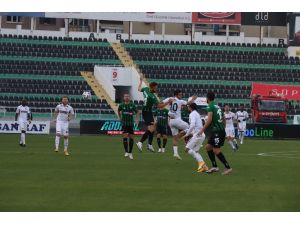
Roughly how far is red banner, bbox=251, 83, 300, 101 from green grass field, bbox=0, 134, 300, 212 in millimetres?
36845

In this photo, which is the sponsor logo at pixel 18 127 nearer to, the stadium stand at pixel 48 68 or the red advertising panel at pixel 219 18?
the stadium stand at pixel 48 68

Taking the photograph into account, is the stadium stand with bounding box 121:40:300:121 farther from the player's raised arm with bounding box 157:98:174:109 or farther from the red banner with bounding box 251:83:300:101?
the player's raised arm with bounding box 157:98:174:109

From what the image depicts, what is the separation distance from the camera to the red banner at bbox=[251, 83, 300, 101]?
60.7 meters

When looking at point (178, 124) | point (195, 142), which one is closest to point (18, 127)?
point (178, 124)

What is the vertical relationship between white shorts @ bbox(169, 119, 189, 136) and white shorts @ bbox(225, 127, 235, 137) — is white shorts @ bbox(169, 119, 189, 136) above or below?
above

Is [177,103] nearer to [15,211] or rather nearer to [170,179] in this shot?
[170,179]

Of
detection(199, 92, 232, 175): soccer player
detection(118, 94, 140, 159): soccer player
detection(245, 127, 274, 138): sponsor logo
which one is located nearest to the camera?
detection(199, 92, 232, 175): soccer player

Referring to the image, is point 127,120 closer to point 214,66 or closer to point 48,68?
point 48,68

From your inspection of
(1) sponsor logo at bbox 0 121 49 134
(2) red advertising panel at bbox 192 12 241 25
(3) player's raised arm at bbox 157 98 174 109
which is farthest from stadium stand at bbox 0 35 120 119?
(3) player's raised arm at bbox 157 98 174 109

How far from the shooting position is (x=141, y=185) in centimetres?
1591

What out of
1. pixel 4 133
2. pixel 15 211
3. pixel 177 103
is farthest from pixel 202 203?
pixel 4 133

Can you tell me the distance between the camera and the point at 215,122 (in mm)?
18797

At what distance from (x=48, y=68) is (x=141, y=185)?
163 ft

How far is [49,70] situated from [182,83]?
38.3 ft
